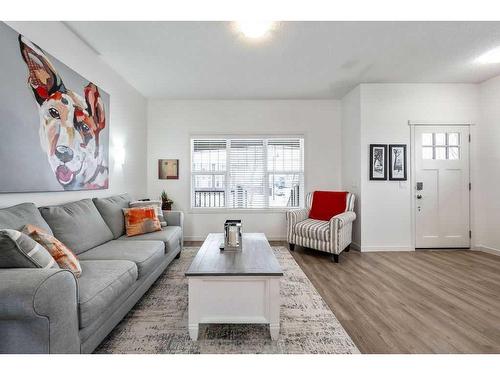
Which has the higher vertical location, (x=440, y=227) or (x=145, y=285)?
(x=440, y=227)

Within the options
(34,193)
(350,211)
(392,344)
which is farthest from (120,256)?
(350,211)

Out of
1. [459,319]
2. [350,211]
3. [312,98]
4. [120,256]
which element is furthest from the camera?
[312,98]

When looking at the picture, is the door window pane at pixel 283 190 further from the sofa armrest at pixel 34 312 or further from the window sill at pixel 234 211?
the sofa armrest at pixel 34 312

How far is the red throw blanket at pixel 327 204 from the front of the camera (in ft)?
12.8

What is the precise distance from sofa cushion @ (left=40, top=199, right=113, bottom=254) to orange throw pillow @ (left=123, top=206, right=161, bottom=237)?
0.27 meters

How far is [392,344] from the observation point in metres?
1.63

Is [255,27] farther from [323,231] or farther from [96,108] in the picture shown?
[323,231]

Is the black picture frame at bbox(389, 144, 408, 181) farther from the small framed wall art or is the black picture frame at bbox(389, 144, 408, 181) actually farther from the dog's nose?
the dog's nose

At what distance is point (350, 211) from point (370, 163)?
86cm

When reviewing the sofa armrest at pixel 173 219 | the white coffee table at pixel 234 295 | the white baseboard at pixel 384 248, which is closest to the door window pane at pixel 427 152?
the white baseboard at pixel 384 248

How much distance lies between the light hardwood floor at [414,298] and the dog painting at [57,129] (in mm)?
2826

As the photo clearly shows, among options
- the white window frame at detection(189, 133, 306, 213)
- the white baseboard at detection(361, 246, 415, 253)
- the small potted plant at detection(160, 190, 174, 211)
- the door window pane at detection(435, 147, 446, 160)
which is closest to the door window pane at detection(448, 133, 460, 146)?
the door window pane at detection(435, 147, 446, 160)
